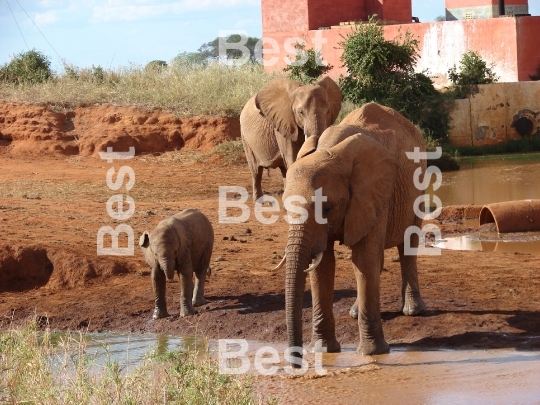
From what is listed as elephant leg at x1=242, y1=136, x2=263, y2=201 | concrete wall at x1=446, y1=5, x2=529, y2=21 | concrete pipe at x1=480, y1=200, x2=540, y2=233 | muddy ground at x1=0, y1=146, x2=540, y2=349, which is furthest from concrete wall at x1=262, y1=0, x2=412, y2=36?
concrete pipe at x1=480, y1=200, x2=540, y2=233

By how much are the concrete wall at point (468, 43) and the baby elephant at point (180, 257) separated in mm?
19569

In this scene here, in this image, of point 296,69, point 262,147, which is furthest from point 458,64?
point 262,147

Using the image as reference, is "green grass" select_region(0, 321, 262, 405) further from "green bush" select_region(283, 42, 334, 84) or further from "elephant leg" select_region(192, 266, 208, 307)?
"green bush" select_region(283, 42, 334, 84)

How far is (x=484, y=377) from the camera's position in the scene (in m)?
6.93

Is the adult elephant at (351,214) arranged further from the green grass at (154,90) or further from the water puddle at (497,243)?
the green grass at (154,90)

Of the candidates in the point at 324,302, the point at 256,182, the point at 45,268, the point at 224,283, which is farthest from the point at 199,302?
the point at 256,182

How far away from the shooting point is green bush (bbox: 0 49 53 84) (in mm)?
28219

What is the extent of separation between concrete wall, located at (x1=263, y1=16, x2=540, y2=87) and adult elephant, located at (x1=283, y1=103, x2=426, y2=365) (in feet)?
69.1

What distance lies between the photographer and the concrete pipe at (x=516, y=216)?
13.2m

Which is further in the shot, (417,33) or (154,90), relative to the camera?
(417,33)

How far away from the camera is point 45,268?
11188 millimetres

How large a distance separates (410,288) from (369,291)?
1344mm

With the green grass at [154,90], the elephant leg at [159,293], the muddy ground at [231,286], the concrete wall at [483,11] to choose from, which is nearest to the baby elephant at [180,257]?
the elephant leg at [159,293]

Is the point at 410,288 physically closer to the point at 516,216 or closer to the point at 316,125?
the point at 316,125
